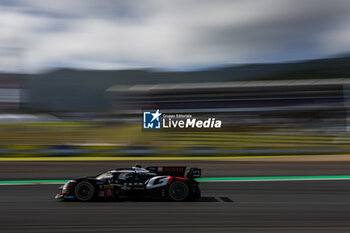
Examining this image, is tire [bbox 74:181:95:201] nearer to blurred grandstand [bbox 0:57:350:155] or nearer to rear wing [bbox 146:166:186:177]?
rear wing [bbox 146:166:186:177]

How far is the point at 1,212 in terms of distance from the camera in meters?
6.56

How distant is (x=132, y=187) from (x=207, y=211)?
1.67 meters

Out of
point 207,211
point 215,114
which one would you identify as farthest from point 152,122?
point 207,211

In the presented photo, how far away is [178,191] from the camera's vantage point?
7289 millimetres

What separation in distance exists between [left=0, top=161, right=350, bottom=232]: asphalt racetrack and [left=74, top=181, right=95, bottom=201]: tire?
0.57ft

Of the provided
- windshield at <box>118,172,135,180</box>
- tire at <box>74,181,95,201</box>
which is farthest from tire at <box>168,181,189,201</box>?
tire at <box>74,181,95,201</box>

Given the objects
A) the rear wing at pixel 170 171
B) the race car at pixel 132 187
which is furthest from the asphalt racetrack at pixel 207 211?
the rear wing at pixel 170 171

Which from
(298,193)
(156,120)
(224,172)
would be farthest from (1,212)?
(156,120)

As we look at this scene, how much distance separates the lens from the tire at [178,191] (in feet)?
23.8

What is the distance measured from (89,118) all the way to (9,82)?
18.1 m

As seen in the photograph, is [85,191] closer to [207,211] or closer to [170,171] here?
[170,171]

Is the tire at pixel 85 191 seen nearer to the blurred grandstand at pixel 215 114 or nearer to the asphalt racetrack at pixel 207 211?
the asphalt racetrack at pixel 207 211

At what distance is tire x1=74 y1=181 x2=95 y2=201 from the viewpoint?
7109 mm

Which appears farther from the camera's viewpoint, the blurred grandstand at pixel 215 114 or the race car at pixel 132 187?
the blurred grandstand at pixel 215 114
